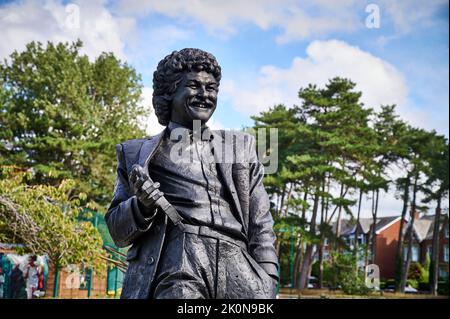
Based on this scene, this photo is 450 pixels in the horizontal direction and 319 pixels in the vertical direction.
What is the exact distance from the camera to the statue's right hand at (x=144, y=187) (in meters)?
2.66

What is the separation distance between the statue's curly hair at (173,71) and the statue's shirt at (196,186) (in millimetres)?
151

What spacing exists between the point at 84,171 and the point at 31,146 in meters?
2.83

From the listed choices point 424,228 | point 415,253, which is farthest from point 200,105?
point 424,228

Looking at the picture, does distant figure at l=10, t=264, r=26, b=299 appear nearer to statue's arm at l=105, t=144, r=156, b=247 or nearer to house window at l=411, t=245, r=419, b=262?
statue's arm at l=105, t=144, r=156, b=247

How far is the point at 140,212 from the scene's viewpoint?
2768 mm

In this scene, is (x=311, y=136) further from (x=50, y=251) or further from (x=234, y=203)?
(x=234, y=203)

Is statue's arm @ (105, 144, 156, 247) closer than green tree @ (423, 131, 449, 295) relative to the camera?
Yes

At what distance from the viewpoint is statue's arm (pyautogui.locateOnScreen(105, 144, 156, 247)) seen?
9.18ft

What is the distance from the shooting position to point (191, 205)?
288 centimetres

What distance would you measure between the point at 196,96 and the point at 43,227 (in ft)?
38.5

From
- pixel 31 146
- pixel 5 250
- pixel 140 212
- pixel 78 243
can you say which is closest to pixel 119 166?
pixel 140 212

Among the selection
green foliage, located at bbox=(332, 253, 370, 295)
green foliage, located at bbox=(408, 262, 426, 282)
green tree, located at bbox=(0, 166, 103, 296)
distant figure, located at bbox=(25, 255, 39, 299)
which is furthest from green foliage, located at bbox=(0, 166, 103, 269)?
green foliage, located at bbox=(408, 262, 426, 282)

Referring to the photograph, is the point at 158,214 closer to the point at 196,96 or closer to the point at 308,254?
the point at 196,96

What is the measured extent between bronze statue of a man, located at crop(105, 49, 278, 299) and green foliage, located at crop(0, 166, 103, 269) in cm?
1121
